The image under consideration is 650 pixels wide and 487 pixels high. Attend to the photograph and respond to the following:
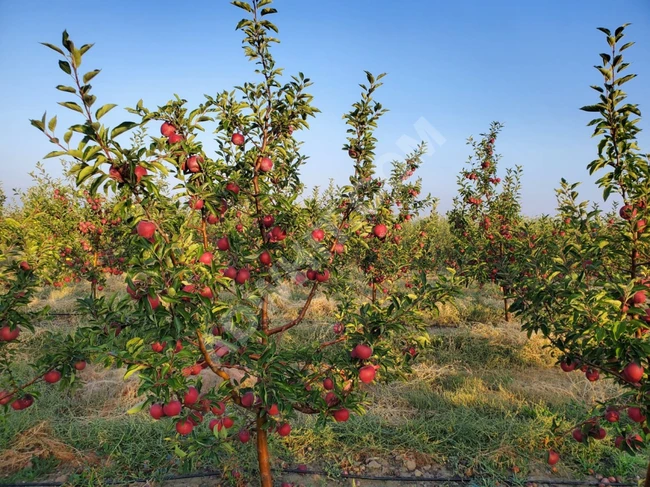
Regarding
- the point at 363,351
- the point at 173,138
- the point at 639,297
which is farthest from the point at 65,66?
the point at 639,297

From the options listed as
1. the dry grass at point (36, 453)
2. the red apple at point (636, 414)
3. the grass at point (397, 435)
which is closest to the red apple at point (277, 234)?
the grass at point (397, 435)

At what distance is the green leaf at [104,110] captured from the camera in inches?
54.9

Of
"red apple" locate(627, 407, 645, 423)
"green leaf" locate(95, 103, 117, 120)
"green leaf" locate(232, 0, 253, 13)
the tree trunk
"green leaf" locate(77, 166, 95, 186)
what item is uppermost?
"green leaf" locate(232, 0, 253, 13)

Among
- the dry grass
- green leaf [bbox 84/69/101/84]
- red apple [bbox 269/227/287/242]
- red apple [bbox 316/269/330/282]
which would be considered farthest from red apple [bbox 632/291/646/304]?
the dry grass

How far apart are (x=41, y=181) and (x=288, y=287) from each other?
22.6 ft

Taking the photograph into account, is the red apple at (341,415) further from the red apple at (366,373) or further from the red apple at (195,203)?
the red apple at (195,203)

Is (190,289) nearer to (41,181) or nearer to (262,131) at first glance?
(262,131)

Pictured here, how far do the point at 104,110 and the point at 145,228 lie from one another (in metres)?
0.49

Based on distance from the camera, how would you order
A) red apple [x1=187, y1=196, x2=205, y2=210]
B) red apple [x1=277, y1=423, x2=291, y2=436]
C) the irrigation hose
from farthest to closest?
the irrigation hose
red apple [x1=277, y1=423, x2=291, y2=436]
red apple [x1=187, y1=196, x2=205, y2=210]

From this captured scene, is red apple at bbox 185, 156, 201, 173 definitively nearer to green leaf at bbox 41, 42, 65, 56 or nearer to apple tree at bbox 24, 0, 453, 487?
apple tree at bbox 24, 0, 453, 487

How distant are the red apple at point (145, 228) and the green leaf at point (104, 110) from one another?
453mm

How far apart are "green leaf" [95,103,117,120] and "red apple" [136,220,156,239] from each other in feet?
1.49

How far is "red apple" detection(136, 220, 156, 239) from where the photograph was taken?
157 centimetres

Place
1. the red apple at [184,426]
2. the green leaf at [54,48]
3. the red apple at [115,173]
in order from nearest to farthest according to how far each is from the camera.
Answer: the green leaf at [54,48], the red apple at [115,173], the red apple at [184,426]
